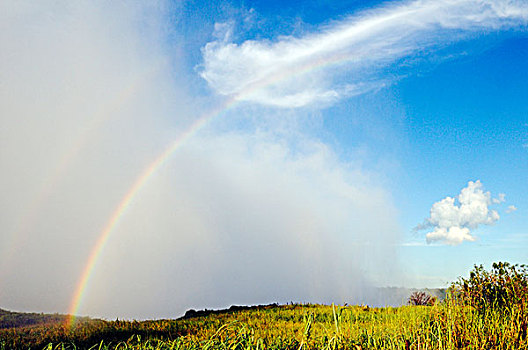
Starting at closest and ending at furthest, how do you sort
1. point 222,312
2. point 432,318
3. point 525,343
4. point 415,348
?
point 415,348
point 525,343
point 432,318
point 222,312

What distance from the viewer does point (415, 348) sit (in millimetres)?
3984

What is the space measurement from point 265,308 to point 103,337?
244 inches

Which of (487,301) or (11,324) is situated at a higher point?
(487,301)

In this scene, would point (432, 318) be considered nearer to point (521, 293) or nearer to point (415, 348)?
point (415, 348)

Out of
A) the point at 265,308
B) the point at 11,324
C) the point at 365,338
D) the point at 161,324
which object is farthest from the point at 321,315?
the point at 11,324

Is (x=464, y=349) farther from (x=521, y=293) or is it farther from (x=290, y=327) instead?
(x=521, y=293)

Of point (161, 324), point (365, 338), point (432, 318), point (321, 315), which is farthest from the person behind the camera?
point (321, 315)

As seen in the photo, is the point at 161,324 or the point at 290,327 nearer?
the point at 290,327

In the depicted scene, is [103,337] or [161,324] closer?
[103,337]

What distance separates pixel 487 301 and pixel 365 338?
6280 mm

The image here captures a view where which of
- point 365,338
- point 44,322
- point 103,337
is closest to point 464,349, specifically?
point 365,338

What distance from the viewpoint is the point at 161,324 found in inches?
408

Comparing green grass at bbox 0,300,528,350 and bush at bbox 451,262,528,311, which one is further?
bush at bbox 451,262,528,311

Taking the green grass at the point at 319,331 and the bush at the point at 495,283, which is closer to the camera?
the green grass at the point at 319,331
